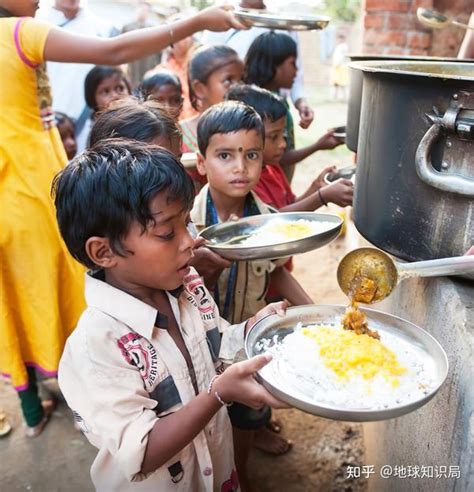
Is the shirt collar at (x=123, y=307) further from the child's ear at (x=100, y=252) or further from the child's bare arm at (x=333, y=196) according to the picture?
the child's bare arm at (x=333, y=196)

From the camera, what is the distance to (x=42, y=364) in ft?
8.96

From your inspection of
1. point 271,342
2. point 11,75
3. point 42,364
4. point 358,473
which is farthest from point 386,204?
point 42,364

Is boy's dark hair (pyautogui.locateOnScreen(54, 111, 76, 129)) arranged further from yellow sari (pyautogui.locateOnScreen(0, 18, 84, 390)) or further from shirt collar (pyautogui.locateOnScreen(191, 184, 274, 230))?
shirt collar (pyautogui.locateOnScreen(191, 184, 274, 230))

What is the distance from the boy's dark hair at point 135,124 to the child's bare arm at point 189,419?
3.14 ft

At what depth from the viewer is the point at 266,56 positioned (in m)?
3.67

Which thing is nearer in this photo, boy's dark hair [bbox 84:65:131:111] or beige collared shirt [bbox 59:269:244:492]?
beige collared shirt [bbox 59:269:244:492]

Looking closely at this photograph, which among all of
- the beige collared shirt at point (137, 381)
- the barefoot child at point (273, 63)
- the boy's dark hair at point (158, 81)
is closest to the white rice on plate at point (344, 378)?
the beige collared shirt at point (137, 381)

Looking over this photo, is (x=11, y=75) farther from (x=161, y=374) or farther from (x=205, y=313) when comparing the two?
(x=161, y=374)

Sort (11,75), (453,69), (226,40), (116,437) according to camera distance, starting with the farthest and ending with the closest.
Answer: (226,40)
(11,75)
(453,69)
(116,437)

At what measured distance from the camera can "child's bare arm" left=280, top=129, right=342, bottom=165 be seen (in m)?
3.32

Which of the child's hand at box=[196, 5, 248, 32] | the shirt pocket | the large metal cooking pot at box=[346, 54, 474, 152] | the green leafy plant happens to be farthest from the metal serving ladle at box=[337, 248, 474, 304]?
the green leafy plant

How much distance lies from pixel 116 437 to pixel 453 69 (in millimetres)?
1831

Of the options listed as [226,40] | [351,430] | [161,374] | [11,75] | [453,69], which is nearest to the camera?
[161,374]

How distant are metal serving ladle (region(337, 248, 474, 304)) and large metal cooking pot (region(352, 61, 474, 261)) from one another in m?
0.12
